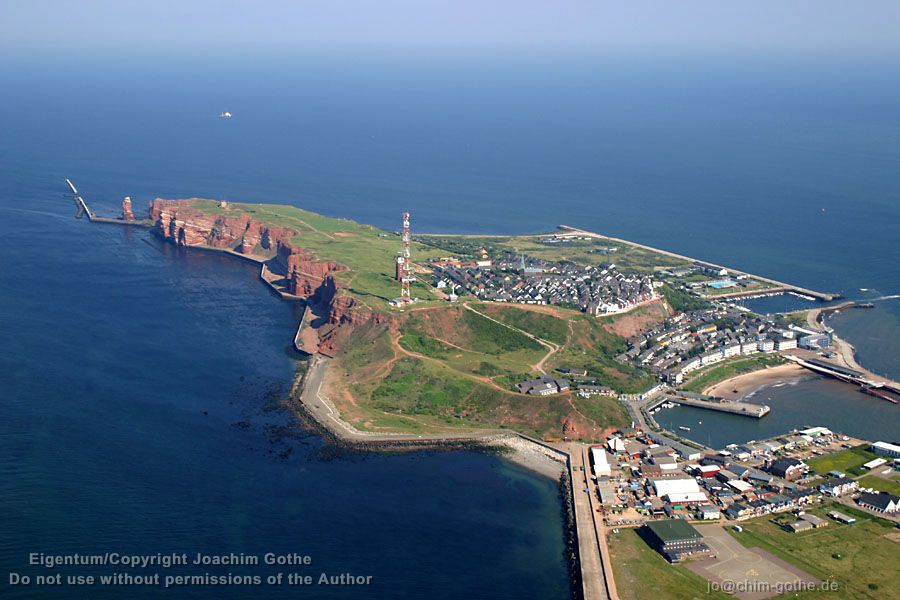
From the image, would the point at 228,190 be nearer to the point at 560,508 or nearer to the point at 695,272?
the point at 695,272

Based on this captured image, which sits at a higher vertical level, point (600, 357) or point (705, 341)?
point (705, 341)

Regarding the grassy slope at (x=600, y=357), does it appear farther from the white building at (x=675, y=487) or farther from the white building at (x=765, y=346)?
the white building at (x=675, y=487)

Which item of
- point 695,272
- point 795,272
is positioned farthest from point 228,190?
point 795,272

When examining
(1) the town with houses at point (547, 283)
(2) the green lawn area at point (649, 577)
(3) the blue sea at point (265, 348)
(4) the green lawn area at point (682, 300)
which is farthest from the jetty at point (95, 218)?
(2) the green lawn area at point (649, 577)

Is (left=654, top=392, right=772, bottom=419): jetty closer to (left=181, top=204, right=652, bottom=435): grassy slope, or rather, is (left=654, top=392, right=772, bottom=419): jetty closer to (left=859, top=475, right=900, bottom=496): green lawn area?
(left=181, top=204, right=652, bottom=435): grassy slope

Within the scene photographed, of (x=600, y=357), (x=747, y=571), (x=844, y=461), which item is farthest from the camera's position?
(x=600, y=357)

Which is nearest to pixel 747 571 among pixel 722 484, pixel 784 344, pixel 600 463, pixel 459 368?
pixel 722 484

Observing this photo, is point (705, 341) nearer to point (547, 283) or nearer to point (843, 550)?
point (547, 283)
